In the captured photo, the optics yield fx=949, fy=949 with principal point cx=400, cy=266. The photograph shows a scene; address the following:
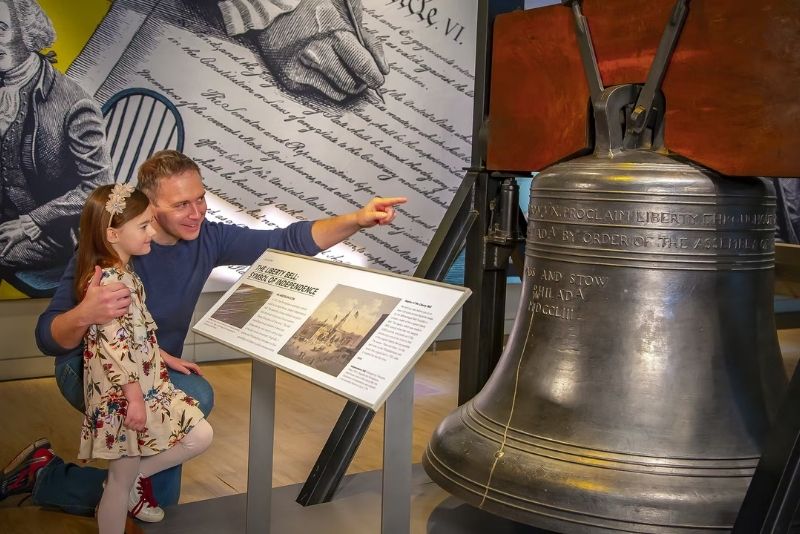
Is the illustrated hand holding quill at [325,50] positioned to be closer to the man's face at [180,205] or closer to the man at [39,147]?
the man at [39,147]

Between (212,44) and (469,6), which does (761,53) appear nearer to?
(212,44)

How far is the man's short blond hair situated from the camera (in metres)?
2.67

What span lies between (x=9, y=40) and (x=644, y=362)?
395 centimetres

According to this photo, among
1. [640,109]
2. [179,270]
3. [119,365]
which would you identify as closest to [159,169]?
[179,270]

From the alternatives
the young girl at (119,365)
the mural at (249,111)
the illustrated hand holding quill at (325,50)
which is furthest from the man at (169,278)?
the illustrated hand holding quill at (325,50)

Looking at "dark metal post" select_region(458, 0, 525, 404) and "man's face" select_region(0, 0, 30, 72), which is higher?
"man's face" select_region(0, 0, 30, 72)

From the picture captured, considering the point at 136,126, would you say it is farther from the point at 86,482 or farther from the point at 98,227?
the point at 98,227

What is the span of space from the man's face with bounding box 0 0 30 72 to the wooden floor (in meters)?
1.61

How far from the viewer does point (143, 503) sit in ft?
8.57

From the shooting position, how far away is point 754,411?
1726 mm

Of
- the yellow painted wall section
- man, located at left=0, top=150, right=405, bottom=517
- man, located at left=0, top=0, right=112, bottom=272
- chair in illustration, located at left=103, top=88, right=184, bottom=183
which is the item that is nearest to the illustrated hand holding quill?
chair in illustration, located at left=103, top=88, right=184, bottom=183

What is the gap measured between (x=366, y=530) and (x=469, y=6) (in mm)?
4201

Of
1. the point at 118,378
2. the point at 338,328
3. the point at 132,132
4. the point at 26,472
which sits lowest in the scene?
the point at 26,472

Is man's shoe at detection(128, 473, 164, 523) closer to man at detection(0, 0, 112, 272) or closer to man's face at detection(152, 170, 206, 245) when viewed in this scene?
man's face at detection(152, 170, 206, 245)
